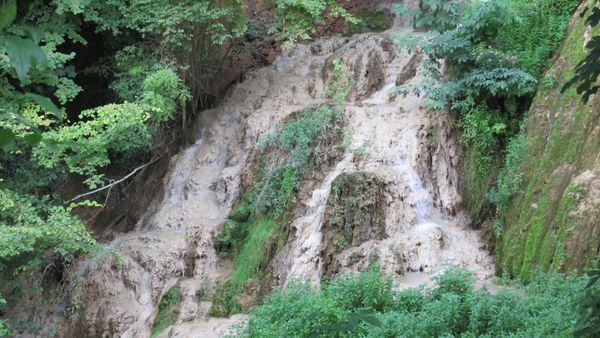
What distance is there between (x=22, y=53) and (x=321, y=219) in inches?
335

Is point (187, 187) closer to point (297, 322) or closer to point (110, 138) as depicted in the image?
point (110, 138)

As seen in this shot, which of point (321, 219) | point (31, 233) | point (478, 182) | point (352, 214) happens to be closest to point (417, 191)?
point (478, 182)

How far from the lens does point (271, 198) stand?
34.8 feet

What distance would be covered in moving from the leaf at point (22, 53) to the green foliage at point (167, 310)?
8512mm

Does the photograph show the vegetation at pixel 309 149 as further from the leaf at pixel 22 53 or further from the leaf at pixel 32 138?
the leaf at pixel 22 53

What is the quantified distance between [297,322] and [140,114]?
4751mm

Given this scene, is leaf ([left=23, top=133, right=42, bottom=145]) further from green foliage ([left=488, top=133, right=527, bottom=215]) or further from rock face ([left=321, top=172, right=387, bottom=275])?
green foliage ([left=488, top=133, right=527, bottom=215])

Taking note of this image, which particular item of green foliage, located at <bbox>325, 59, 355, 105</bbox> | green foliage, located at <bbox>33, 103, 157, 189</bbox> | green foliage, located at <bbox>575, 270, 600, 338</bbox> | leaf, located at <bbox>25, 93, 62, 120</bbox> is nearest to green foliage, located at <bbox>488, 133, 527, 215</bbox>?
green foliage, located at <bbox>325, 59, 355, 105</bbox>

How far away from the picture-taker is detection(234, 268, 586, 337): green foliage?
612 centimetres

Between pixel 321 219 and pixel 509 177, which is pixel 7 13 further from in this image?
pixel 509 177

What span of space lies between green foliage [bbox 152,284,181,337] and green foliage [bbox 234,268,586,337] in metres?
2.11

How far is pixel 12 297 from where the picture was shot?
9875 millimetres

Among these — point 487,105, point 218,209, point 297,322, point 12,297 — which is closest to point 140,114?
point 218,209

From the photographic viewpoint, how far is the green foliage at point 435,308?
6.12 metres
